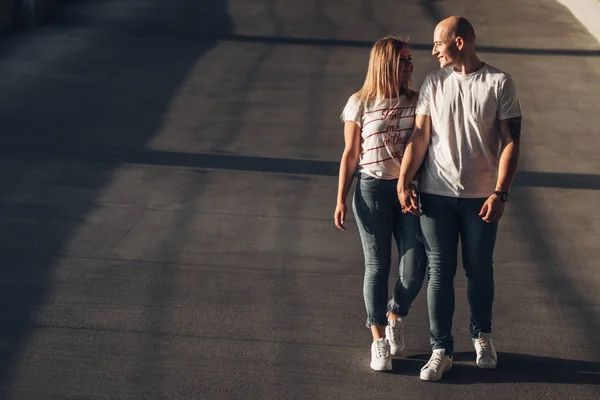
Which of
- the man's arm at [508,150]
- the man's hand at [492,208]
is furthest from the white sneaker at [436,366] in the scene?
the man's arm at [508,150]

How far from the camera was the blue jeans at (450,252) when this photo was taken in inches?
215

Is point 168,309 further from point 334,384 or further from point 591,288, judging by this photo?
point 591,288

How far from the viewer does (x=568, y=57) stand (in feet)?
52.5

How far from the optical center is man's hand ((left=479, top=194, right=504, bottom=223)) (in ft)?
17.6

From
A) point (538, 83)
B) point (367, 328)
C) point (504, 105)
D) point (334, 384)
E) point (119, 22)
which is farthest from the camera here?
point (119, 22)

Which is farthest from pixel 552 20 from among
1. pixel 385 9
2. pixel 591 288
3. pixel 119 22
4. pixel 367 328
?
pixel 367 328

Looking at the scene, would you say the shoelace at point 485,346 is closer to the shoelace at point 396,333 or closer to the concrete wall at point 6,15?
the shoelace at point 396,333

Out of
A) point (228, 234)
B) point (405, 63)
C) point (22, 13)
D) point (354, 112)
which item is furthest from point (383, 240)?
point (22, 13)

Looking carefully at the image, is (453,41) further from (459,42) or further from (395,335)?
(395,335)

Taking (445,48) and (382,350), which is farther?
(382,350)

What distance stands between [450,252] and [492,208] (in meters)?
0.33

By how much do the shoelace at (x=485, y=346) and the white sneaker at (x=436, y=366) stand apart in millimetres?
196

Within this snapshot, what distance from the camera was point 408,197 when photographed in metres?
5.39

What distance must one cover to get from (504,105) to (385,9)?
1530cm
